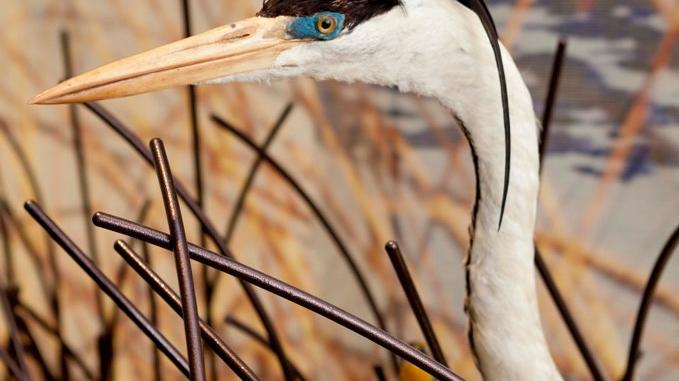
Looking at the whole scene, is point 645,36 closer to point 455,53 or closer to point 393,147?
point 393,147

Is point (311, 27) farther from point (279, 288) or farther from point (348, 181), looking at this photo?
point (348, 181)

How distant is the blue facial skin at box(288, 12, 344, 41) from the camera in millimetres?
297

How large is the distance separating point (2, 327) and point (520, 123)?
→ 0.67 m

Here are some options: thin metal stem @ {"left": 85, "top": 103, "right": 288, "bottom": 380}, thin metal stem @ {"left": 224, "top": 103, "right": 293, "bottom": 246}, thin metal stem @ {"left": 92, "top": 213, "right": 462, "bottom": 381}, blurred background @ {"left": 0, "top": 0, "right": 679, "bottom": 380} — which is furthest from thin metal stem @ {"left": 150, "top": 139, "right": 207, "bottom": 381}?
blurred background @ {"left": 0, "top": 0, "right": 679, "bottom": 380}

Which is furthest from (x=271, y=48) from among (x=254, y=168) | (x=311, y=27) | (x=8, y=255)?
(x=8, y=255)

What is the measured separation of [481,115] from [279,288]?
15 cm

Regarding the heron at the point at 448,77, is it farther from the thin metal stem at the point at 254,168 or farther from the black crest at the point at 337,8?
the thin metal stem at the point at 254,168

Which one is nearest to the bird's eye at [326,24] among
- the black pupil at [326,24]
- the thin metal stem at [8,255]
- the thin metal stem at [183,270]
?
the black pupil at [326,24]

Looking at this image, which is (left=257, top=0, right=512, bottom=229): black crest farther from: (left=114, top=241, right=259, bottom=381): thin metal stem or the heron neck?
(left=114, top=241, right=259, bottom=381): thin metal stem

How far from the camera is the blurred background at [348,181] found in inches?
27.8

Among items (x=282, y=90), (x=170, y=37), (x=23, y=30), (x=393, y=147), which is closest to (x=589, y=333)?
(x=393, y=147)

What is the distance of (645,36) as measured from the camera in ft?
2.24

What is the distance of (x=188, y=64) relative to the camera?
0.94 feet

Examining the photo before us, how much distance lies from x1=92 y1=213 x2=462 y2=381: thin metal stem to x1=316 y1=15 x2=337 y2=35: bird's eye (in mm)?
121
